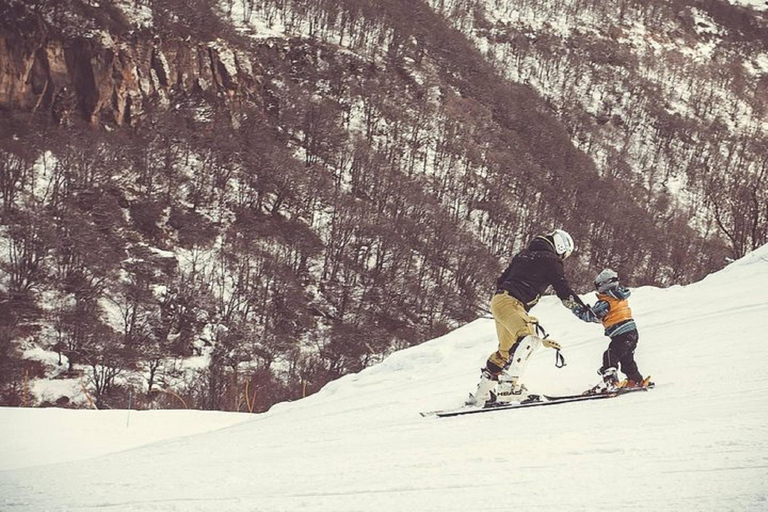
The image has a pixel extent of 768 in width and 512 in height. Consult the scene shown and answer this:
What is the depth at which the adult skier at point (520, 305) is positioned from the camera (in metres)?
7.57

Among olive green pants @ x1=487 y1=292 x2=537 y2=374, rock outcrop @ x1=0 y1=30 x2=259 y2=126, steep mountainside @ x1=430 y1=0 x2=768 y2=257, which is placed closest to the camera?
olive green pants @ x1=487 y1=292 x2=537 y2=374

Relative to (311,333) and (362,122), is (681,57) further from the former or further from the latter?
(311,333)

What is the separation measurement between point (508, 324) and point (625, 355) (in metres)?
1.51

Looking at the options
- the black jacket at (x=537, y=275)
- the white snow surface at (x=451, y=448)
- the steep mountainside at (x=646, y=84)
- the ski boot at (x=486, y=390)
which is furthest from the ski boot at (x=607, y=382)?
the steep mountainside at (x=646, y=84)

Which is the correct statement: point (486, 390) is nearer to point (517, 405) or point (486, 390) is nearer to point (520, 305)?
point (517, 405)

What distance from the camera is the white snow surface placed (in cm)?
450

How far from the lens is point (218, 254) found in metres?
75.2

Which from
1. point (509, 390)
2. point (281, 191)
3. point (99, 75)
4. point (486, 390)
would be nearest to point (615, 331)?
point (509, 390)

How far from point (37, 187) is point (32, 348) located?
23654mm

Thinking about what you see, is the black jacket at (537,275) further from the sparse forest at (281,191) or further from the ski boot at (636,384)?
the sparse forest at (281,191)

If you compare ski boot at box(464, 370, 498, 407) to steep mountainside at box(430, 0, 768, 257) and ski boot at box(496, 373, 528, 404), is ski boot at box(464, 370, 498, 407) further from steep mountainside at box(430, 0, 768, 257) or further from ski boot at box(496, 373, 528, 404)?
steep mountainside at box(430, 0, 768, 257)

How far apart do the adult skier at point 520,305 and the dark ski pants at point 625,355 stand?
778mm

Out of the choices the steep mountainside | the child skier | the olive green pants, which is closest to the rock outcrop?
the steep mountainside

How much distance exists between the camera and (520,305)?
7.70 m
